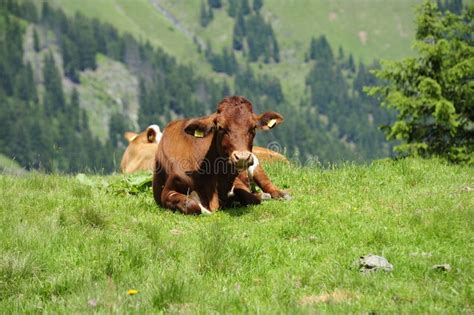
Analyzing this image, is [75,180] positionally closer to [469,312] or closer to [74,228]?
[74,228]

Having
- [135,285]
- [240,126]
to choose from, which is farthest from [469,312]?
[240,126]

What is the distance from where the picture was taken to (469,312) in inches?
236

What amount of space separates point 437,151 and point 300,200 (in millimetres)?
20706

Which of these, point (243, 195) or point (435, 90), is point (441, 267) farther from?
point (435, 90)

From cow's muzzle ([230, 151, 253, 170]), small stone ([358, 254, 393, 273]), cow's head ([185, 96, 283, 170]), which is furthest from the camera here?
cow's head ([185, 96, 283, 170])

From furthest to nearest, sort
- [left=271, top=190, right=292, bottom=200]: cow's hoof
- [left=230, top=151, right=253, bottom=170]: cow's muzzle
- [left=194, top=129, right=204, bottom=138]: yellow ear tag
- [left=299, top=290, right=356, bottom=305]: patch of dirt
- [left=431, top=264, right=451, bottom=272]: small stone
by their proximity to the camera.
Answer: [left=271, top=190, right=292, bottom=200]: cow's hoof → [left=194, top=129, right=204, bottom=138]: yellow ear tag → [left=230, top=151, right=253, bottom=170]: cow's muzzle → [left=431, top=264, right=451, bottom=272]: small stone → [left=299, top=290, right=356, bottom=305]: patch of dirt

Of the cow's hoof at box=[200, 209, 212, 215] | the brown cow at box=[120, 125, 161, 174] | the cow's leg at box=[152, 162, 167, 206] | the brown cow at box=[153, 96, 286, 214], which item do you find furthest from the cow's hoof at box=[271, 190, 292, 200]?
the brown cow at box=[120, 125, 161, 174]

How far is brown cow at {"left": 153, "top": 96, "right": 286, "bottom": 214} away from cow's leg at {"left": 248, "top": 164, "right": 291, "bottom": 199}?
24 mm

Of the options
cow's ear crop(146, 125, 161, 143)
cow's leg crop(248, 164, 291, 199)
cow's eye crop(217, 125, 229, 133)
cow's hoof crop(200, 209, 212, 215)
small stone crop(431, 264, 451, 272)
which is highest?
cow's eye crop(217, 125, 229, 133)

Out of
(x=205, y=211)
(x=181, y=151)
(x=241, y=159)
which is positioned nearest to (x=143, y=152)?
(x=181, y=151)

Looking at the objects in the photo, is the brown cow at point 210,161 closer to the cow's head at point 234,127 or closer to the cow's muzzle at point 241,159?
the cow's head at point 234,127

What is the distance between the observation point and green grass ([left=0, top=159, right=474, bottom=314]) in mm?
6598

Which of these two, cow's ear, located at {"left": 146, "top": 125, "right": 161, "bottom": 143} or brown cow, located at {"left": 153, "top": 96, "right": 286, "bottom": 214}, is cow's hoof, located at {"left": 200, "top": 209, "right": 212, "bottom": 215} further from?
cow's ear, located at {"left": 146, "top": 125, "right": 161, "bottom": 143}

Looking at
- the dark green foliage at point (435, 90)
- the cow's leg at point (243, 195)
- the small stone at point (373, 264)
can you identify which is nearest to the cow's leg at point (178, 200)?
the cow's leg at point (243, 195)
